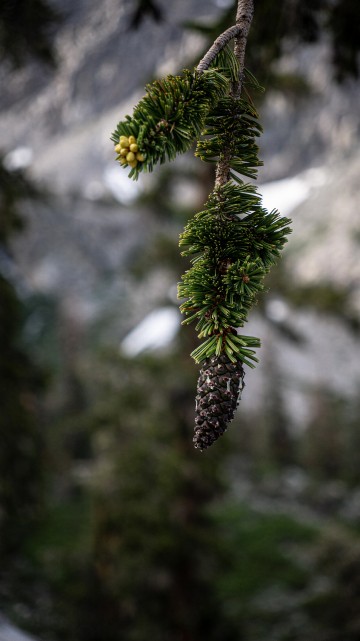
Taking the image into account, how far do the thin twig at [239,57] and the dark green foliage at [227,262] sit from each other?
2 centimetres

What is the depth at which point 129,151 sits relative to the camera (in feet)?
2.87

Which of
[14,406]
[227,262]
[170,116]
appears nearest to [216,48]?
[170,116]

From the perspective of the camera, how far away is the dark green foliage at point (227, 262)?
944mm

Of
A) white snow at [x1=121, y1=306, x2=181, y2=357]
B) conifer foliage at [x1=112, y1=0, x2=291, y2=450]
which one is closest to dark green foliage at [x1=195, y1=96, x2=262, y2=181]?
conifer foliage at [x1=112, y1=0, x2=291, y2=450]

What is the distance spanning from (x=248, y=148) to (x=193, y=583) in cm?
819

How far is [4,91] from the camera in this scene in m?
7.40

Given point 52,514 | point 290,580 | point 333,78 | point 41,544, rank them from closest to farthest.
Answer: point 333,78 → point 290,580 → point 41,544 → point 52,514

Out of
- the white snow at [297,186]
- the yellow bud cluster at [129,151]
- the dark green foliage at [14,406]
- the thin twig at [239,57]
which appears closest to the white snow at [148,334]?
the white snow at [297,186]

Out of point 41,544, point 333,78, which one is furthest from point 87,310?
point 333,78

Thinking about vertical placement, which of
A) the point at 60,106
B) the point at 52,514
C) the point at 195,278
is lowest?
the point at 195,278

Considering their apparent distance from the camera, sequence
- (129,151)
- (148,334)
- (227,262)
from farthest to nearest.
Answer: (148,334)
(227,262)
(129,151)

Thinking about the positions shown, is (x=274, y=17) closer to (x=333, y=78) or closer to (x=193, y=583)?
(x=333, y=78)

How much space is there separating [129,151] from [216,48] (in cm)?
28

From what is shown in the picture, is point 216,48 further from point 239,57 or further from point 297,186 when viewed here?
point 297,186
